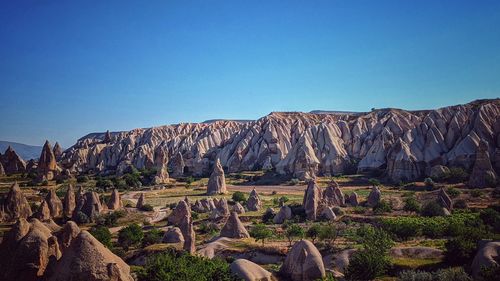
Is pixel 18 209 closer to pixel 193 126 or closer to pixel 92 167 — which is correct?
pixel 92 167

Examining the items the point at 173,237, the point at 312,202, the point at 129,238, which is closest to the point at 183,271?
the point at 173,237

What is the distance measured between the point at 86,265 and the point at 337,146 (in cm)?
7937

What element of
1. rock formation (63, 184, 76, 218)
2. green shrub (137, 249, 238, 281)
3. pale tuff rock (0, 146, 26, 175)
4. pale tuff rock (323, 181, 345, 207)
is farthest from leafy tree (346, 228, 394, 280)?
pale tuff rock (0, 146, 26, 175)

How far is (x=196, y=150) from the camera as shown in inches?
4508

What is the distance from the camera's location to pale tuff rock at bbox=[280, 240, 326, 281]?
23.5 meters

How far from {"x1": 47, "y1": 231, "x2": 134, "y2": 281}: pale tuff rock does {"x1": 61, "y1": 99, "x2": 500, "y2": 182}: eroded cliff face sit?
60603mm

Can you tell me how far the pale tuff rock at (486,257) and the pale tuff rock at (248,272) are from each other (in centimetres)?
1157

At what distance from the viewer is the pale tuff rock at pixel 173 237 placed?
33.6 m

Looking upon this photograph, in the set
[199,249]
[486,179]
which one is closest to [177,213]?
[199,249]

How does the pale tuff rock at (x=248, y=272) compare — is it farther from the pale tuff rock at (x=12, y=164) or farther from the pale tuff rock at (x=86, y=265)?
the pale tuff rock at (x=12, y=164)

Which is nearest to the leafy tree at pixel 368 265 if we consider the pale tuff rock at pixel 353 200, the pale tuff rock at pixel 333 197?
the pale tuff rock at pixel 333 197

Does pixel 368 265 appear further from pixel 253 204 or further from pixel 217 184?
pixel 217 184

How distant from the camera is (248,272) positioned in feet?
72.5

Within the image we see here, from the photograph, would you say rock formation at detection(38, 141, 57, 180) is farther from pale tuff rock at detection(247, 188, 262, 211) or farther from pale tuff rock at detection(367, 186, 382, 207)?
pale tuff rock at detection(367, 186, 382, 207)
